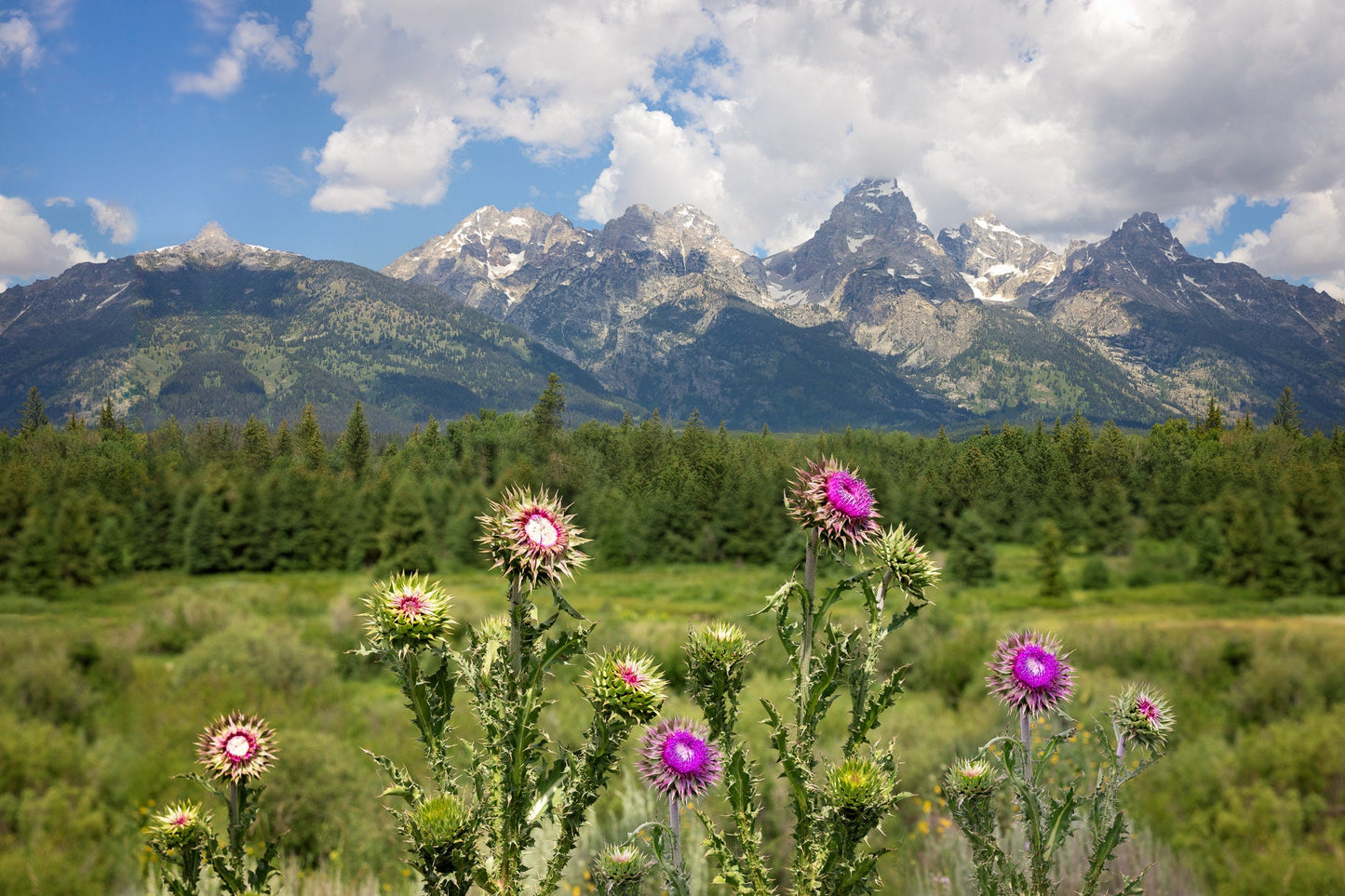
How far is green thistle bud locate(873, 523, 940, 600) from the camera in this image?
7.47 ft

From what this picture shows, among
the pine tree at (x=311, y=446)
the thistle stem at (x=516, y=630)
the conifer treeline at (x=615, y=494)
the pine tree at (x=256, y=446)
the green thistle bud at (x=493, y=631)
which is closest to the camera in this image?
the thistle stem at (x=516, y=630)

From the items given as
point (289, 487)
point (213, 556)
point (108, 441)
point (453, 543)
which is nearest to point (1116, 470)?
point (453, 543)

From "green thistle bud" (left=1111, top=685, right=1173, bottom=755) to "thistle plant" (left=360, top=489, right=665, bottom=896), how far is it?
1.82 meters

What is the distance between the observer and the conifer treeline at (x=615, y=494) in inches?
2360

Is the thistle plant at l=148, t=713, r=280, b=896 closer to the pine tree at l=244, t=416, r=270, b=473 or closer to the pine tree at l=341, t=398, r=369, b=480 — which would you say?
the pine tree at l=244, t=416, r=270, b=473

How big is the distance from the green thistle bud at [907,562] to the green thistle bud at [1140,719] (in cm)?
101

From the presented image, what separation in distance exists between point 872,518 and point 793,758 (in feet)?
2.65

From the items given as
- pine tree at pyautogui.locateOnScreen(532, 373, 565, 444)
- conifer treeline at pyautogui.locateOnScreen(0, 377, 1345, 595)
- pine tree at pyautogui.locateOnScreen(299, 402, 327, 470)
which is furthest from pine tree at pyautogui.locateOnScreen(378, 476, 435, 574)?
pine tree at pyautogui.locateOnScreen(532, 373, 565, 444)

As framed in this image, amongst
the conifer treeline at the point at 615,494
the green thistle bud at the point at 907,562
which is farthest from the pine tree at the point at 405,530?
the green thistle bud at the point at 907,562

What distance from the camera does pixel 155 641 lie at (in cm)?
2980

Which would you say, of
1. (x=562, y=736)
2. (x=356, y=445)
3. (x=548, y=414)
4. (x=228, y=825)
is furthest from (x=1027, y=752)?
(x=356, y=445)

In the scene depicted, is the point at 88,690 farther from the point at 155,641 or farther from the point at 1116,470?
the point at 1116,470

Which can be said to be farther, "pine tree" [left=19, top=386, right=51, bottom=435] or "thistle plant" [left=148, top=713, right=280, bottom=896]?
"pine tree" [left=19, top=386, right=51, bottom=435]

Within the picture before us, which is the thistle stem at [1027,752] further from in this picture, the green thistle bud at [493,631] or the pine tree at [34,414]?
the pine tree at [34,414]
